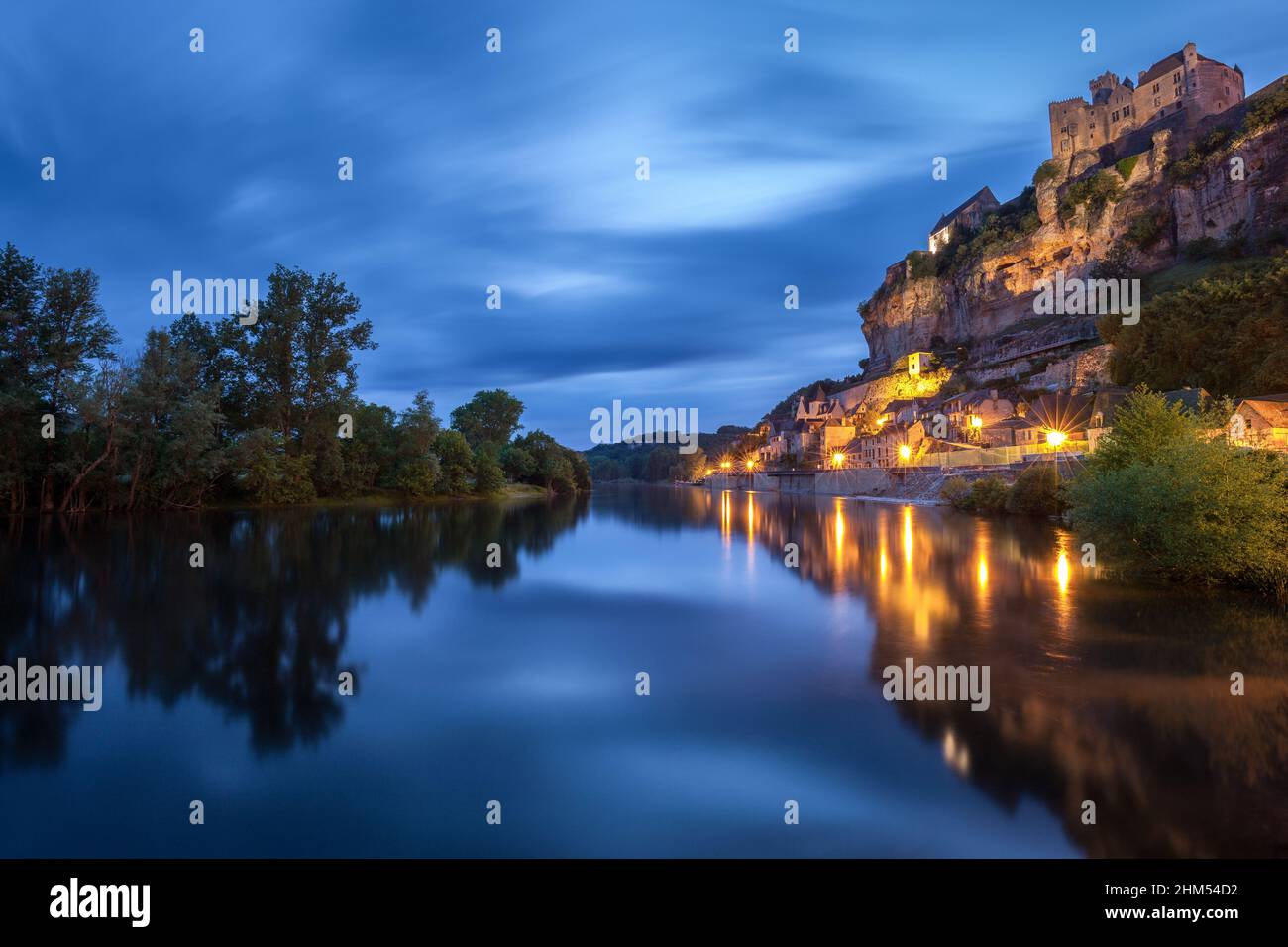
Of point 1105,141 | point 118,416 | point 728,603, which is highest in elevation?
point 1105,141

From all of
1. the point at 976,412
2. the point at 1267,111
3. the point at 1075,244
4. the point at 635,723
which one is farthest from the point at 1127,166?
the point at 635,723

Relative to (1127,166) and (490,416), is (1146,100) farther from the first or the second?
(490,416)

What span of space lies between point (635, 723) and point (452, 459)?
61.7m

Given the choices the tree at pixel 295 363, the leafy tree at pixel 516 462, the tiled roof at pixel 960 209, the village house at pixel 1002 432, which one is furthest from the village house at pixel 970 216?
the tree at pixel 295 363

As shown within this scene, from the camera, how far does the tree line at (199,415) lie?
37.1 metres

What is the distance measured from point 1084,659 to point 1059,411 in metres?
64.5

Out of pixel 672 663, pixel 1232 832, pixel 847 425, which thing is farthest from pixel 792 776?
pixel 847 425

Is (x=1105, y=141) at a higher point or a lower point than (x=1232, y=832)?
higher

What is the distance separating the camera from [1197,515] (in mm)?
13773

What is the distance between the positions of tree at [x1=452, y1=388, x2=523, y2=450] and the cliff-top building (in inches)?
3937

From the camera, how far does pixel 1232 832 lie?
16.2ft

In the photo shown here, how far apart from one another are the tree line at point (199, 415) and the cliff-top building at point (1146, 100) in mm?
112073

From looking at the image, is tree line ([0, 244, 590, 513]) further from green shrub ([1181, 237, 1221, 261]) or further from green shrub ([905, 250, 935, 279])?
green shrub ([905, 250, 935, 279])
